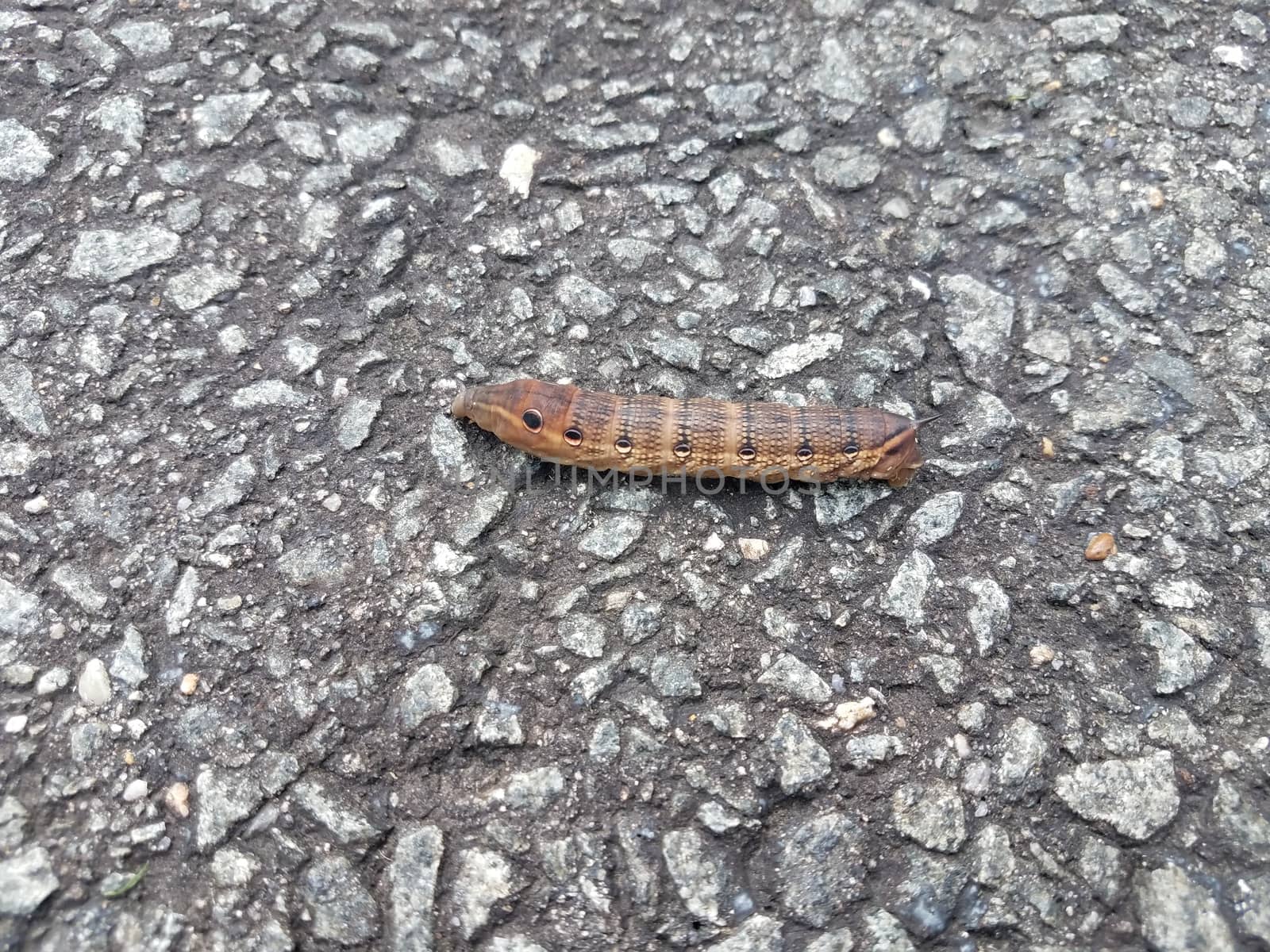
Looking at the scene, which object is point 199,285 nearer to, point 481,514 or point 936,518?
point 481,514

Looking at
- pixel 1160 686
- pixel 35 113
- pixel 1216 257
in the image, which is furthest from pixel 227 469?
pixel 1216 257

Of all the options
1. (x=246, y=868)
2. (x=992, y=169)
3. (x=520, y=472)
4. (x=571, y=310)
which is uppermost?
(x=992, y=169)

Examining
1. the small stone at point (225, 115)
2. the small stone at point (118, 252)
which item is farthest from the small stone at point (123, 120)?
the small stone at point (118, 252)

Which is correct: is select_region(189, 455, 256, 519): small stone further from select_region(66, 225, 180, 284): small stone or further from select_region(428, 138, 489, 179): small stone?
select_region(428, 138, 489, 179): small stone

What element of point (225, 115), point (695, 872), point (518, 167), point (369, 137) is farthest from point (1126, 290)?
point (225, 115)

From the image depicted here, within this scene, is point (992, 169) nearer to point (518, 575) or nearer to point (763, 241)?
point (763, 241)

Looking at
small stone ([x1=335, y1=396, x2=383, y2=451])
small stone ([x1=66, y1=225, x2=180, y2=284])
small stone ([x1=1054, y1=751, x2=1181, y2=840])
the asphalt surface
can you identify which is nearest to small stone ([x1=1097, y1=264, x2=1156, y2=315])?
the asphalt surface

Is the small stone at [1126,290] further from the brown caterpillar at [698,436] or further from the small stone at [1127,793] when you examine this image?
the small stone at [1127,793]

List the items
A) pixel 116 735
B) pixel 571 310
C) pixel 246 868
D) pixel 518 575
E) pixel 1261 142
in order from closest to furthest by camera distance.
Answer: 1. pixel 246 868
2. pixel 116 735
3. pixel 518 575
4. pixel 571 310
5. pixel 1261 142
